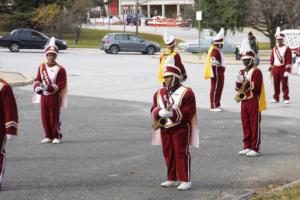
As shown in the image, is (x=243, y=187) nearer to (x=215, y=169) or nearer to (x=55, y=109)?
(x=215, y=169)

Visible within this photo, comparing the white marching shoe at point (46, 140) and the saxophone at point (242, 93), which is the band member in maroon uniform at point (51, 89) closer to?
the white marching shoe at point (46, 140)

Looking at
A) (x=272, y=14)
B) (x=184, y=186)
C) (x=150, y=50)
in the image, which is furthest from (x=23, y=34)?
(x=184, y=186)

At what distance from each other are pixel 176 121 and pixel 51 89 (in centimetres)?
406

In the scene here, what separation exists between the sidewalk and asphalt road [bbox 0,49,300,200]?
12.2ft

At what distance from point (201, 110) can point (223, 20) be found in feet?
108

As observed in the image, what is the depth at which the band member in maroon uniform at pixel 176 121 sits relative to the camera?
325 inches

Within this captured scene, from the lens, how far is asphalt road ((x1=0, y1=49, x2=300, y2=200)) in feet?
28.5

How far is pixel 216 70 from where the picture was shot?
1641 cm

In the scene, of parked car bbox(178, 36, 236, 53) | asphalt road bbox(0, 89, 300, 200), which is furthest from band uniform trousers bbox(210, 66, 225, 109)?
parked car bbox(178, 36, 236, 53)

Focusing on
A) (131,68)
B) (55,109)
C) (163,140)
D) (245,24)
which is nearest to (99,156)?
(55,109)

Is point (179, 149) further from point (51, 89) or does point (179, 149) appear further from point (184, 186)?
point (51, 89)

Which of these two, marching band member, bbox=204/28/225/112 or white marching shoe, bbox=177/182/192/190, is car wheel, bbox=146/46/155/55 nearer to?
marching band member, bbox=204/28/225/112

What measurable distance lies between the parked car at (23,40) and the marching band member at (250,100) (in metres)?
33.6

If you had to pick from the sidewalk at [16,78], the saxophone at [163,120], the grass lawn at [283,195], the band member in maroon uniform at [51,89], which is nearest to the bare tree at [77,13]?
the sidewalk at [16,78]
